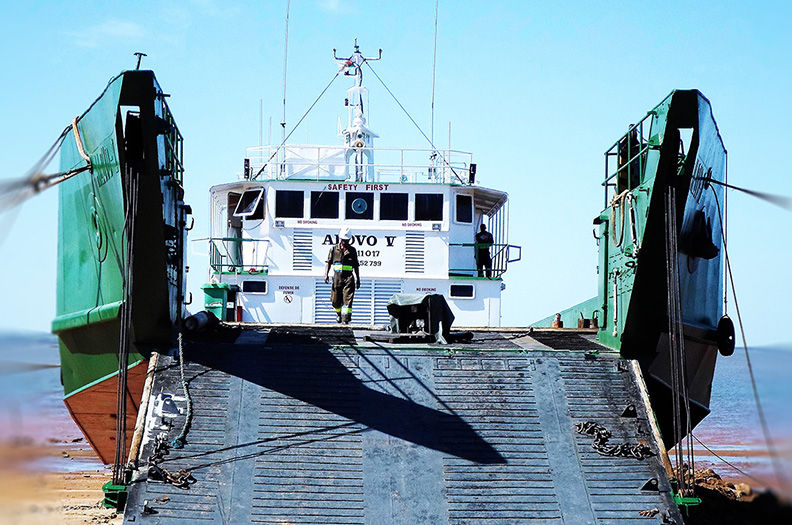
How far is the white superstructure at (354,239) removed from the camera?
14828 mm

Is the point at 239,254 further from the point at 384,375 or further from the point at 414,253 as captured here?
the point at 384,375

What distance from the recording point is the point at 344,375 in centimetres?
757

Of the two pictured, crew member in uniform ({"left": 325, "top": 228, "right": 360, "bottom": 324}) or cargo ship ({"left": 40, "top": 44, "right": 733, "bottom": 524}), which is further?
crew member in uniform ({"left": 325, "top": 228, "right": 360, "bottom": 324})

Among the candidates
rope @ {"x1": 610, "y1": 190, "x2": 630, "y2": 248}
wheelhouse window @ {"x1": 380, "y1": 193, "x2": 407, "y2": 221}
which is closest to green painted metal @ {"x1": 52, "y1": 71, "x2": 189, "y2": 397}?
rope @ {"x1": 610, "y1": 190, "x2": 630, "y2": 248}

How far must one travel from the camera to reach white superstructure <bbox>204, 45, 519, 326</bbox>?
14.8 m

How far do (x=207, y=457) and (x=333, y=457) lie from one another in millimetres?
923

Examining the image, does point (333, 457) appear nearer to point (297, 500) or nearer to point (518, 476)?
point (297, 500)

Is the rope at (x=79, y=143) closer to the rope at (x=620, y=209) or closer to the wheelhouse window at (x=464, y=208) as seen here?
the rope at (x=620, y=209)

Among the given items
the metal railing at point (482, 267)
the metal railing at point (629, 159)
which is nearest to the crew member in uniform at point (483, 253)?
the metal railing at point (482, 267)

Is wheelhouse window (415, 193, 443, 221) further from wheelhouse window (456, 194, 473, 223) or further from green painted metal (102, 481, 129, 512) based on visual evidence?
green painted metal (102, 481, 129, 512)

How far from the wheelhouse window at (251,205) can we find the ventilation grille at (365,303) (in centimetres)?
164

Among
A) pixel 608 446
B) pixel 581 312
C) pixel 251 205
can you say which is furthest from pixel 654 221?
pixel 251 205

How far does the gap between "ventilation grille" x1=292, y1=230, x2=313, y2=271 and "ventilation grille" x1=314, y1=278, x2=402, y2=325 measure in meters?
0.36

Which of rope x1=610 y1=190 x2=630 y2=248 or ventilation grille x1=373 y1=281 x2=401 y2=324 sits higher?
rope x1=610 y1=190 x2=630 y2=248
